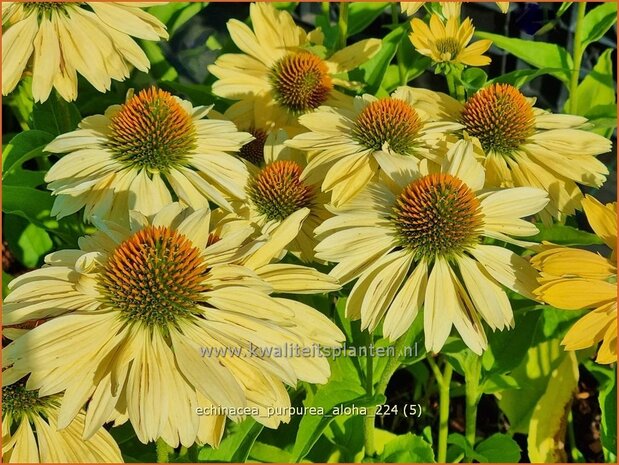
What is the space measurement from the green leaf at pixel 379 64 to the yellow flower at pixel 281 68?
0.10 m

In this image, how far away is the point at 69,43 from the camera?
53.5 inches

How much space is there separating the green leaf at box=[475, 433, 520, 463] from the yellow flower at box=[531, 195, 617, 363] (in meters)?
0.43

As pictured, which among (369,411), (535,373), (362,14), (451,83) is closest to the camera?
(369,411)

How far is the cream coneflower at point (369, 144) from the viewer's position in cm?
126

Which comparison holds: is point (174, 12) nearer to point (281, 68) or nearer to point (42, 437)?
point (281, 68)

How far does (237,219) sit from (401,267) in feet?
1.01

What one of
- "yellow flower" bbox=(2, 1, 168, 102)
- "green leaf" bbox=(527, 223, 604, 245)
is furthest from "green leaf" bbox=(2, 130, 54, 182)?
"green leaf" bbox=(527, 223, 604, 245)

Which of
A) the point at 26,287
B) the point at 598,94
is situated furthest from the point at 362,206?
the point at 598,94

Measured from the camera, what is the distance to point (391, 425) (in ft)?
5.96

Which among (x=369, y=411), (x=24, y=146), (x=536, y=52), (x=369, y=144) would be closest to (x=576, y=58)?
(x=536, y=52)

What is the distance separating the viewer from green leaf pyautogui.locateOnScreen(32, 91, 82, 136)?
1.55 metres

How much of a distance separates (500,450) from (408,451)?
23 cm

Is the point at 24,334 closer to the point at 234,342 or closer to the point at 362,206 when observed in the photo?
the point at 234,342

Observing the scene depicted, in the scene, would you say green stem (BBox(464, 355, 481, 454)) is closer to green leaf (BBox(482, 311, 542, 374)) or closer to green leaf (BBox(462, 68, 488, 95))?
green leaf (BBox(482, 311, 542, 374))
